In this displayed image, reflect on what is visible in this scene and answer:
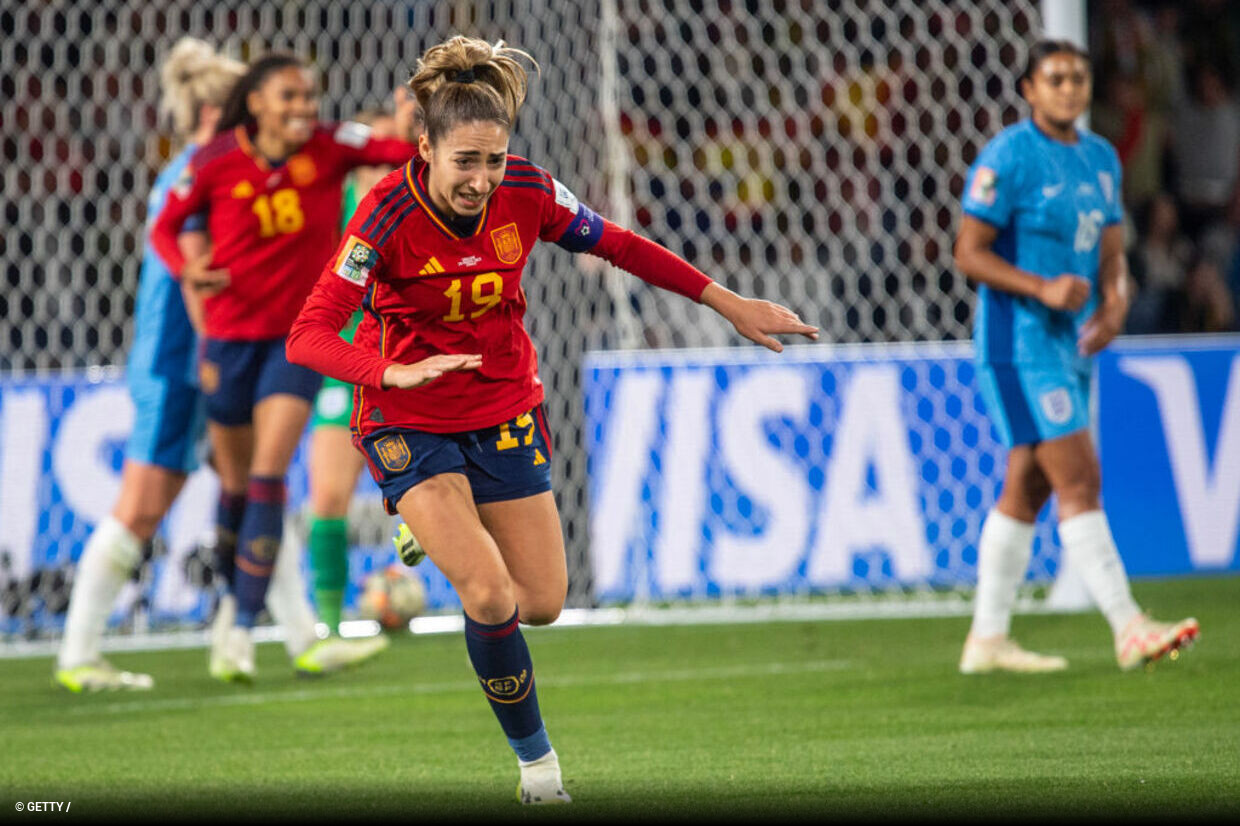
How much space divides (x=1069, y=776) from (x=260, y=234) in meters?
3.54

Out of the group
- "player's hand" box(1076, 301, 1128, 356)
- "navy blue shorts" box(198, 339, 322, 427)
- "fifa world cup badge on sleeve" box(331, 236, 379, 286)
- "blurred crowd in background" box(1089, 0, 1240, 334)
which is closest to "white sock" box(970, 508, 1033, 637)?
"player's hand" box(1076, 301, 1128, 356)

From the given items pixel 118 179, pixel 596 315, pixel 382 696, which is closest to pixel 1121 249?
pixel 382 696

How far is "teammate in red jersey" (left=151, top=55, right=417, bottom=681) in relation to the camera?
18.9 ft

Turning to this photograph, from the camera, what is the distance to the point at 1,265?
28.4 feet

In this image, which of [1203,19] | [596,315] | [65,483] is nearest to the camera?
[65,483]

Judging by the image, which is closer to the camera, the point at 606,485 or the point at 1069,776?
the point at 1069,776

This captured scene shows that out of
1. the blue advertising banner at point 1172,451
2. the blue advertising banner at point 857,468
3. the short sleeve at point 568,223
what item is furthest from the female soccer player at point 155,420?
the blue advertising banner at point 1172,451

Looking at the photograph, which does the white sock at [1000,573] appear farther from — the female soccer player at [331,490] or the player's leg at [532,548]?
the female soccer player at [331,490]

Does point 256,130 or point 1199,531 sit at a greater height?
point 256,130

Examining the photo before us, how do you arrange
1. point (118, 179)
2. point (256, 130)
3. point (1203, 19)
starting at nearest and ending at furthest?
point (256, 130) < point (118, 179) < point (1203, 19)

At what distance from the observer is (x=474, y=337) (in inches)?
145

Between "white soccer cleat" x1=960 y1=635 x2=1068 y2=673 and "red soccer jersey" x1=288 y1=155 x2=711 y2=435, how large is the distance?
214 cm

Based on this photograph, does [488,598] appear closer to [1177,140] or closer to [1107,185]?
[1107,185]

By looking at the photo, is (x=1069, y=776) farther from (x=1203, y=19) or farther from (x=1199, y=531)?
(x=1203, y=19)
